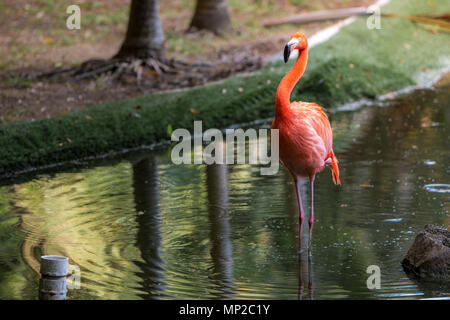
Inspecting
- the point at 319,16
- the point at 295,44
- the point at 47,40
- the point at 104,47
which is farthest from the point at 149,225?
the point at 319,16

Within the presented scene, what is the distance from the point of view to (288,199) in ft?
26.2

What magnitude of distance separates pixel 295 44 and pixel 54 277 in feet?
8.25

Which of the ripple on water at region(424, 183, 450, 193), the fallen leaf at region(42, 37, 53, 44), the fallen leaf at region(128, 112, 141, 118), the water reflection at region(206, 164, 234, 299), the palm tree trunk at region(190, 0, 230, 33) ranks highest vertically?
the palm tree trunk at region(190, 0, 230, 33)

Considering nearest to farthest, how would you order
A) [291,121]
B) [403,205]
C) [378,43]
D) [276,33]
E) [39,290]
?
1. [39,290]
2. [291,121]
3. [403,205]
4. [378,43]
5. [276,33]

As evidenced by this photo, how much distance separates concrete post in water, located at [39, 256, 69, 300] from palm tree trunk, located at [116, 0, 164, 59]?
9.61m

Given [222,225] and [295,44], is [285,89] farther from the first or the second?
[222,225]

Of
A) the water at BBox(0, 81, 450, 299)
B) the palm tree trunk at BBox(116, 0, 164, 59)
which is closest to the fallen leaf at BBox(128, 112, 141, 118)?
the water at BBox(0, 81, 450, 299)

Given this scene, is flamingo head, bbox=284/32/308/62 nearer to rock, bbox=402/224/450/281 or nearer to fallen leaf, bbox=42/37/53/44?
rock, bbox=402/224/450/281

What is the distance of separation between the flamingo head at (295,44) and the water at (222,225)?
5.78 feet

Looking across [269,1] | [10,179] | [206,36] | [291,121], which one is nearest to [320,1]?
[269,1]

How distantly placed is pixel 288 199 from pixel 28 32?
40.9ft

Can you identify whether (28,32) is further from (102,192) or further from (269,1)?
(102,192)

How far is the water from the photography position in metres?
5.68

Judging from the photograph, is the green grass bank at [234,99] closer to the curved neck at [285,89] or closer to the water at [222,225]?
the water at [222,225]
